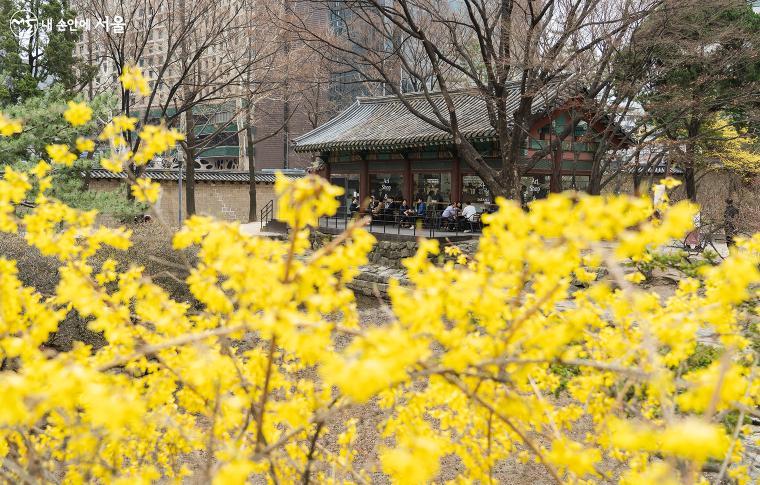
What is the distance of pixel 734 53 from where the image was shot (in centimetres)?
1447

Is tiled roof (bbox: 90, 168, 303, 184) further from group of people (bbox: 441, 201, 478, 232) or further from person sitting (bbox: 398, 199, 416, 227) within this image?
group of people (bbox: 441, 201, 478, 232)

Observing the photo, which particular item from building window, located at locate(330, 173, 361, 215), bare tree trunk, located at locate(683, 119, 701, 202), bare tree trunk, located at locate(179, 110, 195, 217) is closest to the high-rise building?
bare tree trunk, located at locate(179, 110, 195, 217)

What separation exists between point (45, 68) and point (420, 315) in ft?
54.1

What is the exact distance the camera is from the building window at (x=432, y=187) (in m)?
18.0

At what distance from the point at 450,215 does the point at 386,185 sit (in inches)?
150

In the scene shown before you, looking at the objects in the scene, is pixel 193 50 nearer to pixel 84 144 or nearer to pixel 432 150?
pixel 432 150

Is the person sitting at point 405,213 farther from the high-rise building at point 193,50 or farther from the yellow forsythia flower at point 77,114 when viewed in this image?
the yellow forsythia flower at point 77,114

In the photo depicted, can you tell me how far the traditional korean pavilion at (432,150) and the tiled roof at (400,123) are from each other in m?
0.03

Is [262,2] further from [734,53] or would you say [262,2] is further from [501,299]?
[501,299]

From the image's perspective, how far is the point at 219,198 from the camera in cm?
2730

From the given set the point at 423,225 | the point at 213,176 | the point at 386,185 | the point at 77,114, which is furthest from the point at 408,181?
the point at 77,114

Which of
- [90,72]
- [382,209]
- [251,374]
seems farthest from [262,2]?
[251,374]

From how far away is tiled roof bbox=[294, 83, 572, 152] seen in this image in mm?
15819

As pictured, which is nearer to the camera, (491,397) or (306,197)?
(306,197)
